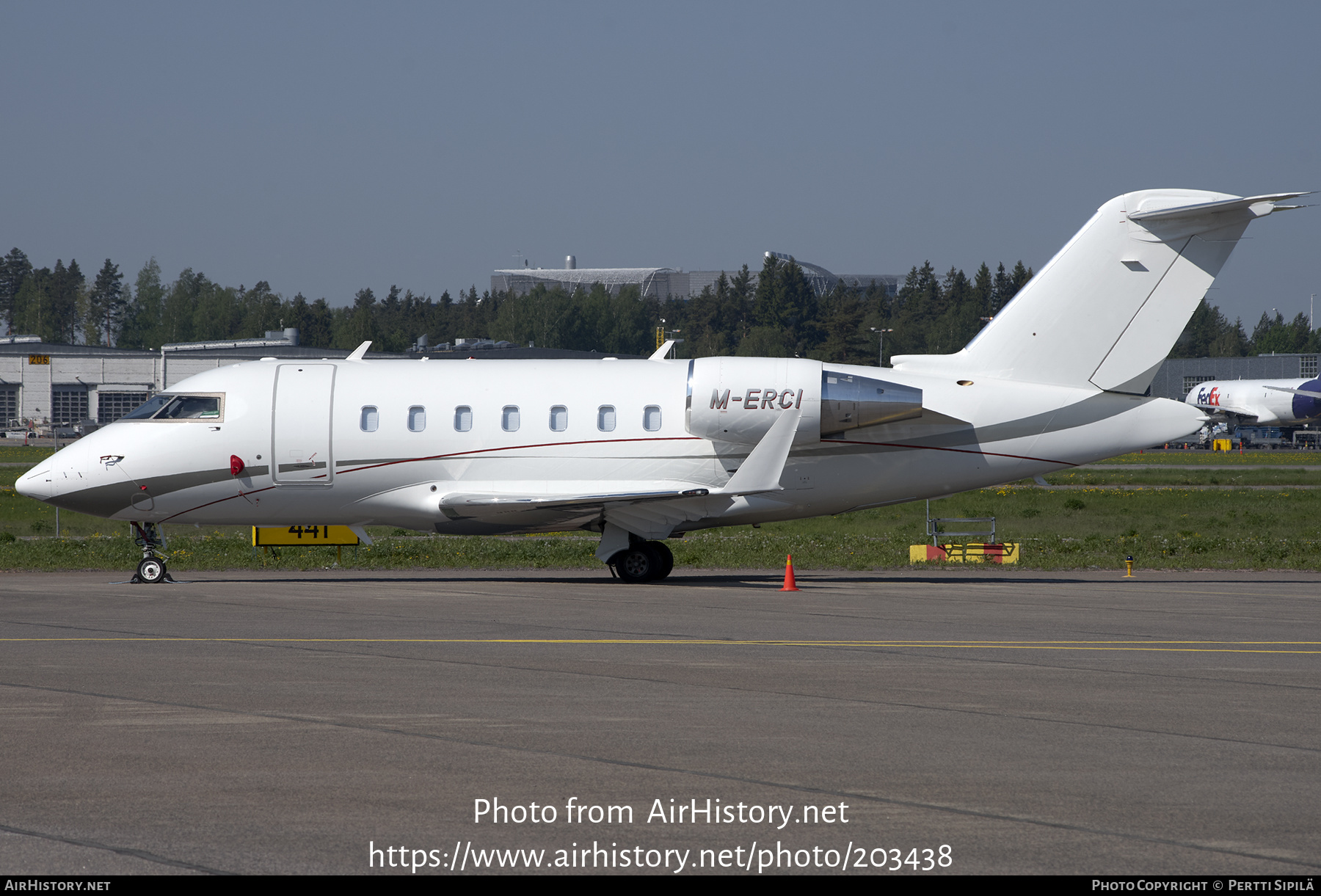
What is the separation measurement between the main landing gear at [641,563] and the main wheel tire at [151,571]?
296 inches

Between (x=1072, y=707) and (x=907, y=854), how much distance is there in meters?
4.56

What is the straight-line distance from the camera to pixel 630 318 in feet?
546

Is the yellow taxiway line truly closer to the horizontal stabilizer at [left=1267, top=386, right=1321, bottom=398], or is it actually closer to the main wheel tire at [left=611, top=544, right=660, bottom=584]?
the main wheel tire at [left=611, top=544, right=660, bottom=584]

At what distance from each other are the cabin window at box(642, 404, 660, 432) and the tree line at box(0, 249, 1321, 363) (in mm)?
122020

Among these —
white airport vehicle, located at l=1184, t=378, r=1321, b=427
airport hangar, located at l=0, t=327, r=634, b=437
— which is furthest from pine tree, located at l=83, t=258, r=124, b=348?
white airport vehicle, located at l=1184, t=378, r=1321, b=427

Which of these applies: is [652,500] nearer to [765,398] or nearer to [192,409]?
[765,398]

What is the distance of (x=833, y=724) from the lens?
993 centimetres

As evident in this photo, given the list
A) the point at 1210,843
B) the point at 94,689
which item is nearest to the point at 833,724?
the point at 1210,843

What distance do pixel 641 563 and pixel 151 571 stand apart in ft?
27.0

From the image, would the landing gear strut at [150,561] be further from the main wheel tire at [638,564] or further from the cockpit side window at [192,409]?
the main wheel tire at [638,564]

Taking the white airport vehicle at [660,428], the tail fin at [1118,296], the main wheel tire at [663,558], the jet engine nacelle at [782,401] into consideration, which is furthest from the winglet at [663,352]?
the tail fin at [1118,296]

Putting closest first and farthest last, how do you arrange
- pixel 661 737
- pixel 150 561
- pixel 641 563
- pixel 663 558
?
1. pixel 661 737
2. pixel 150 561
3. pixel 641 563
4. pixel 663 558

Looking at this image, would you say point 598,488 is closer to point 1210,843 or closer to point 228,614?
point 228,614

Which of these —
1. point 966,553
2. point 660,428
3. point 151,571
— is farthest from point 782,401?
point 151,571
